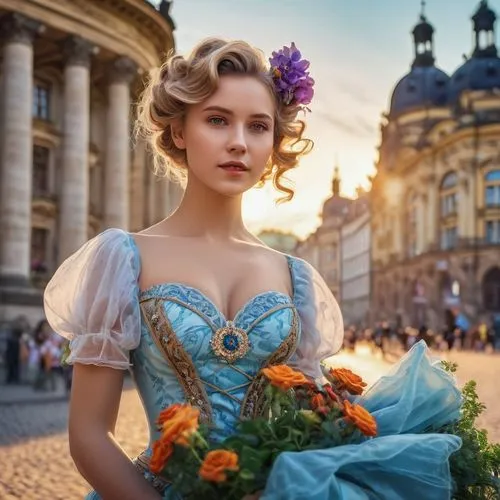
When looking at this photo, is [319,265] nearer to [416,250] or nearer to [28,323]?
[416,250]

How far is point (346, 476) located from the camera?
2.42 metres

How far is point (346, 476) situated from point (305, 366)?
0.67 metres

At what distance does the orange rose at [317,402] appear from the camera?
8.30ft

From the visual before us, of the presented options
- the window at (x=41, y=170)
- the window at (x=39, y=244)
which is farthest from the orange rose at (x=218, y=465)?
the window at (x=41, y=170)

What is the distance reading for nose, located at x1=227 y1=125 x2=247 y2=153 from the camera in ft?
9.40

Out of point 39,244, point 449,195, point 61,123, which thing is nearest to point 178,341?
point 39,244

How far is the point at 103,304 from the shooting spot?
278 cm

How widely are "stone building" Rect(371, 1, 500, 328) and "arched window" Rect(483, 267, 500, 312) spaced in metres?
0.08

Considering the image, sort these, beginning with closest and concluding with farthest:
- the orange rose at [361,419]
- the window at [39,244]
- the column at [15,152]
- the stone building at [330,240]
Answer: the orange rose at [361,419], the column at [15,152], the window at [39,244], the stone building at [330,240]

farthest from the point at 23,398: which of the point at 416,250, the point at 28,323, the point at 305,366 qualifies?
the point at 416,250

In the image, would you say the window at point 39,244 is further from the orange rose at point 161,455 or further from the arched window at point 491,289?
the arched window at point 491,289

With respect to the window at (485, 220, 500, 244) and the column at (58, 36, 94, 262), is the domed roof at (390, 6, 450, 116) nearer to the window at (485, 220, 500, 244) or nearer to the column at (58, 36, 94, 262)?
the window at (485, 220, 500, 244)

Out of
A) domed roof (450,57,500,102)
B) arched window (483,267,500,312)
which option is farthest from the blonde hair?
domed roof (450,57,500,102)

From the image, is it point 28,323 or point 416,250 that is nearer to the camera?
point 28,323
